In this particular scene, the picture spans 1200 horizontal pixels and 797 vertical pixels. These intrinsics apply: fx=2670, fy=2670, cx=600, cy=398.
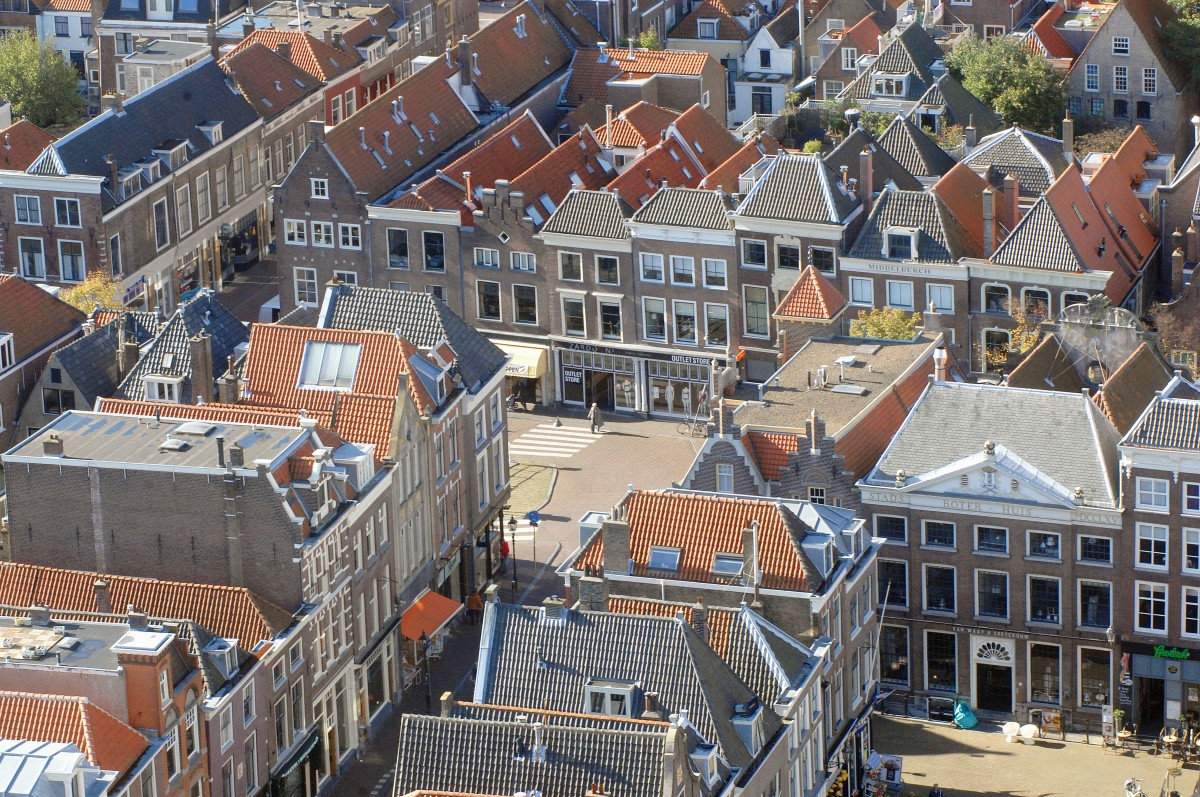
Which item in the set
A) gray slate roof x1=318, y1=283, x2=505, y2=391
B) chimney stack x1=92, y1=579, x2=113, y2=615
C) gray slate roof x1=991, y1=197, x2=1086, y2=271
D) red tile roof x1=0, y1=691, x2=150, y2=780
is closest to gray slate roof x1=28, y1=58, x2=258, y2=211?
gray slate roof x1=318, y1=283, x2=505, y2=391

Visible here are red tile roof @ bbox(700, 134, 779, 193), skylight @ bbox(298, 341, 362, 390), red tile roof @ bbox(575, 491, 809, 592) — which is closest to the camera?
red tile roof @ bbox(575, 491, 809, 592)

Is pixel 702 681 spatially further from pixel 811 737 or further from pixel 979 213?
pixel 979 213

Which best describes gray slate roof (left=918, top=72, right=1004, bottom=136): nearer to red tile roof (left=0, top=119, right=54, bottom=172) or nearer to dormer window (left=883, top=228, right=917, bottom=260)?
dormer window (left=883, top=228, right=917, bottom=260)

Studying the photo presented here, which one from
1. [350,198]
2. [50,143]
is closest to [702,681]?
[350,198]

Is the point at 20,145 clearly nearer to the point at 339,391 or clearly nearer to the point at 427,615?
the point at 339,391

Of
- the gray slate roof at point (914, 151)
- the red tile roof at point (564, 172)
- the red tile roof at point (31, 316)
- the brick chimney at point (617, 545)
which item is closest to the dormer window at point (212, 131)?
the red tile roof at point (564, 172)
